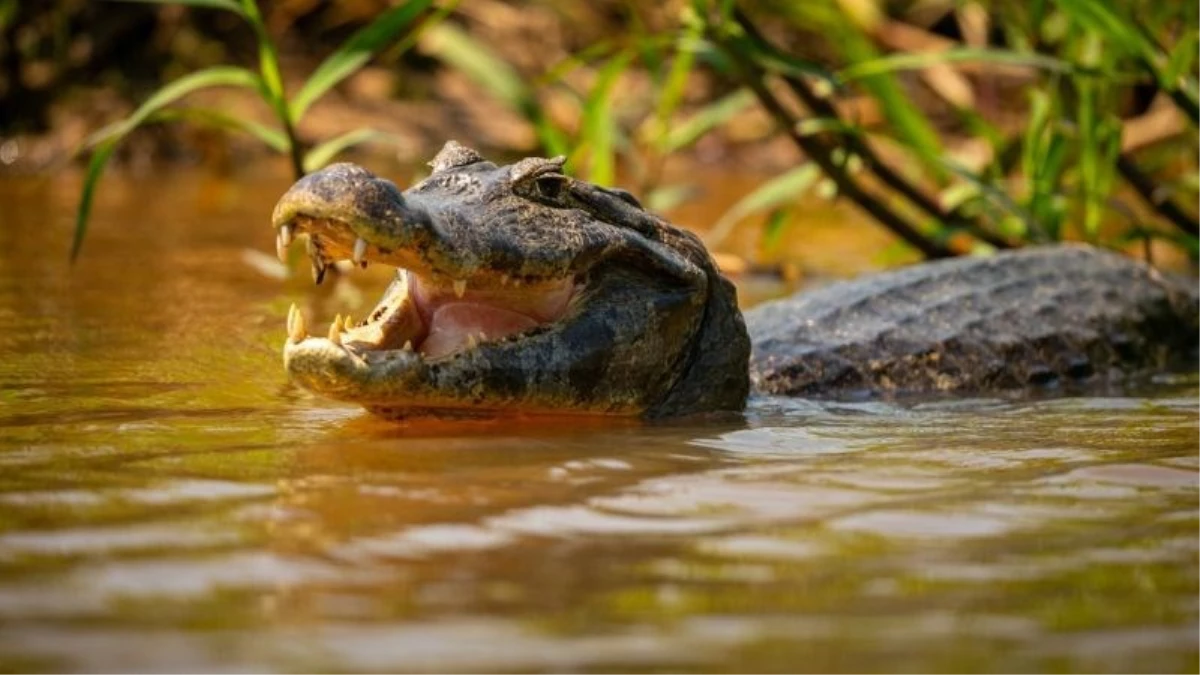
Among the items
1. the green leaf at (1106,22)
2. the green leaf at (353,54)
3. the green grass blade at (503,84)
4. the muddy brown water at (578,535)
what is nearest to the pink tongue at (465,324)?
the muddy brown water at (578,535)

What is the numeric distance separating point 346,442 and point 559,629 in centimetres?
135

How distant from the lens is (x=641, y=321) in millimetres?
3977

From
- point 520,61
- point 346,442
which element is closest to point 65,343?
point 346,442

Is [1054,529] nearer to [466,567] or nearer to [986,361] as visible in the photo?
[466,567]

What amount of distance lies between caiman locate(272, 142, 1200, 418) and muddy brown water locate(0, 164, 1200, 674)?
124 millimetres

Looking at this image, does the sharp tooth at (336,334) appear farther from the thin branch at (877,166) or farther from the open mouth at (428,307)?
the thin branch at (877,166)

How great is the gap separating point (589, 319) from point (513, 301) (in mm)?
168

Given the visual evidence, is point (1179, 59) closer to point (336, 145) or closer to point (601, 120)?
point (601, 120)

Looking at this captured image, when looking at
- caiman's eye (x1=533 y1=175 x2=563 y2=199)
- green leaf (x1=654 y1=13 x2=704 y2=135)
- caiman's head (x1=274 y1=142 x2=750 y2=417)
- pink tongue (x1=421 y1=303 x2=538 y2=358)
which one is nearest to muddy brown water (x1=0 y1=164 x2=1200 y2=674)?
caiman's head (x1=274 y1=142 x2=750 y2=417)

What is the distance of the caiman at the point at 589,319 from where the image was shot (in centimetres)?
345

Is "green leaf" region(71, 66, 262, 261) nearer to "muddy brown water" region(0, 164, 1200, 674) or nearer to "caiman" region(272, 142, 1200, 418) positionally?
"muddy brown water" region(0, 164, 1200, 674)

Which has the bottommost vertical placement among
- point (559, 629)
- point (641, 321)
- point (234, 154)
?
point (559, 629)

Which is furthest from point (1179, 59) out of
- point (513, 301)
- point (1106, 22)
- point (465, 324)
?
point (465, 324)

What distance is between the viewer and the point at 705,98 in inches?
478
